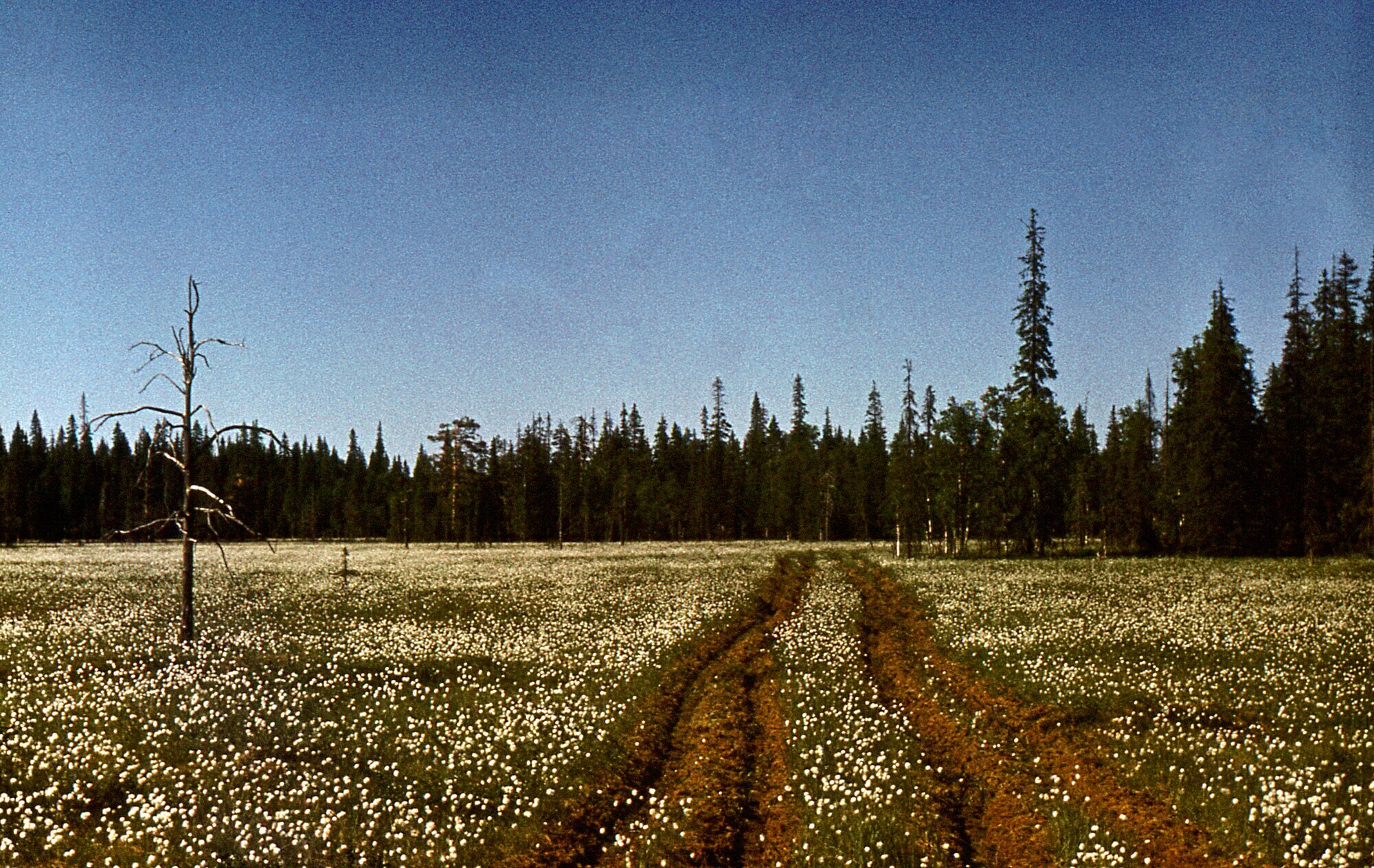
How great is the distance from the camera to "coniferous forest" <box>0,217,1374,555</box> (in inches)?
2015

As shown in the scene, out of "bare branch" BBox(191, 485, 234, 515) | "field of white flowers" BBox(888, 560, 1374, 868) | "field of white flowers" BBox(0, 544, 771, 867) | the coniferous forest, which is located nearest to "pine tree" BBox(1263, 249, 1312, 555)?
the coniferous forest

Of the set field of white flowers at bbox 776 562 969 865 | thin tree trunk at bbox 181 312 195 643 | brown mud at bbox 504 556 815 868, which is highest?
thin tree trunk at bbox 181 312 195 643

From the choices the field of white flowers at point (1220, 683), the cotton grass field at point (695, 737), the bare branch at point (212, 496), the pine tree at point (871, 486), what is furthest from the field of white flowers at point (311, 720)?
the pine tree at point (871, 486)

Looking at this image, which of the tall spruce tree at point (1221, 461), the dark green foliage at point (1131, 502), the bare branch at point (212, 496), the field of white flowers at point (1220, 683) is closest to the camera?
the field of white flowers at point (1220, 683)

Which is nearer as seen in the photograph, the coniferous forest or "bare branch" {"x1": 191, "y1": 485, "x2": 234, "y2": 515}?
"bare branch" {"x1": 191, "y1": 485, "x2": 234, "y2": 515}

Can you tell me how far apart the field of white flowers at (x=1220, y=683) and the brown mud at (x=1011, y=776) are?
414 millimetres

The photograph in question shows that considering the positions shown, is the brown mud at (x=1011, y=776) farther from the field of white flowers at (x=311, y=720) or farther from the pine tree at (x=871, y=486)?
the pine tree at (x=871, y=486)

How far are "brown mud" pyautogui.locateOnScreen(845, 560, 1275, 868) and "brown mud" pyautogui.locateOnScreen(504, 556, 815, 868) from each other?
2318 millimetres

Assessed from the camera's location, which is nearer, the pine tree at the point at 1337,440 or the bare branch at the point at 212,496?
the bare branch at the point at 212,496

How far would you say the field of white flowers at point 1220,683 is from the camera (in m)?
9.22

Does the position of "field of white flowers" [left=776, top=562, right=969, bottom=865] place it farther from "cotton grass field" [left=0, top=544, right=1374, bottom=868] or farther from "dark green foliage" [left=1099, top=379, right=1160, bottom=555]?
"dark green foliage" [left=1099, top=379, right=1160, bottom=555]

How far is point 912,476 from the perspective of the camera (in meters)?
62.9

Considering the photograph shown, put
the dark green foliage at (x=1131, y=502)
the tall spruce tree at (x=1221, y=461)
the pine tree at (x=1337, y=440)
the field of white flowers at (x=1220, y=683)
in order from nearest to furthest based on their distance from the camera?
the field of white flowers at (x=1220, y=683) → the pine tree at (x=1337, y=440) → the tall spruce tree at (x=1221, y=461) → the dark green foliage at (x=1131, y=502)

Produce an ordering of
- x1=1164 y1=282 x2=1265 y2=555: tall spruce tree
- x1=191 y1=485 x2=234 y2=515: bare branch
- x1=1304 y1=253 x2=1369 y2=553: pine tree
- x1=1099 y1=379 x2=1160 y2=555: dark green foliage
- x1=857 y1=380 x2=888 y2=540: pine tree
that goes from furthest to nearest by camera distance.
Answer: x1=857 y1=380 x2=888 y2=540: pine tree
x1=1099 y1=379 x2=1160 y2=555: dark green foliage
x1=1164 y1=282 x2=1265 y2=555: tall spruce tree
x1=1304 y1=253 x2=1369 y2=553: pine tree
x1=191 y1=485 x2=234 y2=515: bare branch
